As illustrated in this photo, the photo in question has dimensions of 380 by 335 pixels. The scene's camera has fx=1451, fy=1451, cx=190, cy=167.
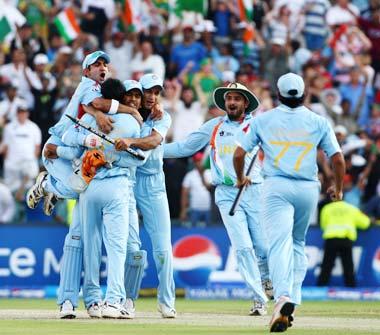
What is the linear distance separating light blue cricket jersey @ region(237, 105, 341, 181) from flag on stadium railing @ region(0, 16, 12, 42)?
1308 cm

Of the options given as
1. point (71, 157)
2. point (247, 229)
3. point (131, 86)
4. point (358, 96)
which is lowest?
point (247, 229)

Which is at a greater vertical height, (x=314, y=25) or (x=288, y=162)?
(x=314, y=25)

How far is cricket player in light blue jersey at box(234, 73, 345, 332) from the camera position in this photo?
1410 cm

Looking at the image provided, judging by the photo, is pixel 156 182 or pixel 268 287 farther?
pixel 268 287

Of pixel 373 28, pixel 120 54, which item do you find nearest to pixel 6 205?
pixel 120 54

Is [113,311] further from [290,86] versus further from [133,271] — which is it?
[290,86]

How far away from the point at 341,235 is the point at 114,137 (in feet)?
28.8

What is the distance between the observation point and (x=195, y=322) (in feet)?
49.8

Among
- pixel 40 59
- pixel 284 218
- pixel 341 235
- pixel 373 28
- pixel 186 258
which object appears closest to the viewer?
pixel 284 218

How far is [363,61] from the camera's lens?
2870 cm

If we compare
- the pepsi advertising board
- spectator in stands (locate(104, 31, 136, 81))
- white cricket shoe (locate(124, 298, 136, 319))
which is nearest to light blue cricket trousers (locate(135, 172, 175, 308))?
white cricket shoe (locate(124, 298, 136, 319))

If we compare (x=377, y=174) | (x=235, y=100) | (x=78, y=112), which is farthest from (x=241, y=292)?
(x=78, y=112)

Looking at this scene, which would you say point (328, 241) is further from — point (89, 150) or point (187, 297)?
point (89, 150)

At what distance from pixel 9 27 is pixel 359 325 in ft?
44.5
